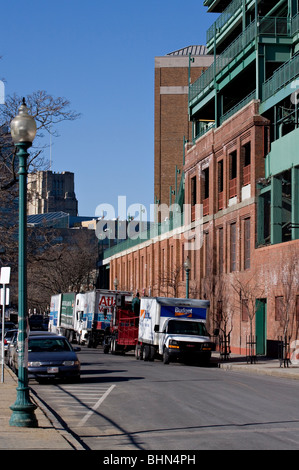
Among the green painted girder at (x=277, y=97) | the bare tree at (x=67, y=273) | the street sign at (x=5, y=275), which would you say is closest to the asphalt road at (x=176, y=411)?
the street sign at (x=5, y=275)

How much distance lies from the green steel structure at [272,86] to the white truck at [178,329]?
19.5ft

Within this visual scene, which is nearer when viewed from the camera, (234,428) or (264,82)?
(234,428)

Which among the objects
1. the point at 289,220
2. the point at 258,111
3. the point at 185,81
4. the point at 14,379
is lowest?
the point at 14,379

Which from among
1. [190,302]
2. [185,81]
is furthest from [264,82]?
[185,81]

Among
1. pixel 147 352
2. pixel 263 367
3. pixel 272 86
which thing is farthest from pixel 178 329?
pixel 272 86

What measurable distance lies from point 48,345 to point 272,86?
868 inches

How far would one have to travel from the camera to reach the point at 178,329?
35531mm

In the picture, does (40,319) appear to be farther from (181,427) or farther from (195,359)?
(181,427)

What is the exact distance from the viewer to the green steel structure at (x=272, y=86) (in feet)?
126

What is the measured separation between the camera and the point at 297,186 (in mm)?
37062

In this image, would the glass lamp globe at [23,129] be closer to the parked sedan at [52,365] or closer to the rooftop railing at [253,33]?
the parked sedan at [52,365]

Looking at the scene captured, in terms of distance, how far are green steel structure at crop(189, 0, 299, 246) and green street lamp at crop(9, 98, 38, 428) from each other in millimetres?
24068

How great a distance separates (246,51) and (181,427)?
112 feet

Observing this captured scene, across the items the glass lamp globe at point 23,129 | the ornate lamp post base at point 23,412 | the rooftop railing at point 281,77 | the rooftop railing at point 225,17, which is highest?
the rooftop railing at point 225,17
